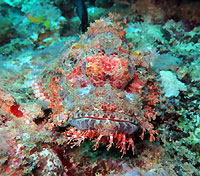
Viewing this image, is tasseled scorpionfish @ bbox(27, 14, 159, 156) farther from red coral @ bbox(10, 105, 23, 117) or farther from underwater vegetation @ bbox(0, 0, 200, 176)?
red coral @ bbox(10, 105, 23, 117)

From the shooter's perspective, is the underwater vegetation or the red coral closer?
the underwater vegetation

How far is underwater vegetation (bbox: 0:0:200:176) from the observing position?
2346mm

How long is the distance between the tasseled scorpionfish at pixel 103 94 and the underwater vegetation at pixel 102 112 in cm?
2

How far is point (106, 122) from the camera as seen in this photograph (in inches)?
88.2

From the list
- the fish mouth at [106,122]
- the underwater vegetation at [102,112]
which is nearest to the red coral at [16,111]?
the underwater vegetation at [102,112]

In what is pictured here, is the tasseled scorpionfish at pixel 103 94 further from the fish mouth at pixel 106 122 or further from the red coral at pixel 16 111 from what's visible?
the red coral at pixel 16 111

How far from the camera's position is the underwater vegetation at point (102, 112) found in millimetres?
2346

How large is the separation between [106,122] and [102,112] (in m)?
0.16

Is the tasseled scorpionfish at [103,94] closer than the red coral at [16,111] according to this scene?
Yes

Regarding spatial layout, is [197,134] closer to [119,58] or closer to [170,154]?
[170,154]

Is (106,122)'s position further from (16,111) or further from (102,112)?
(16,111)

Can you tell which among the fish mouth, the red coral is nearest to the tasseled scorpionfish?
the fish mouth

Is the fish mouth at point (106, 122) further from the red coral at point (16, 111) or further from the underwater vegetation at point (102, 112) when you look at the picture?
the red coral at point (16, 111)

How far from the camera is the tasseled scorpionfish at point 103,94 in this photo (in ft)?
7.70
